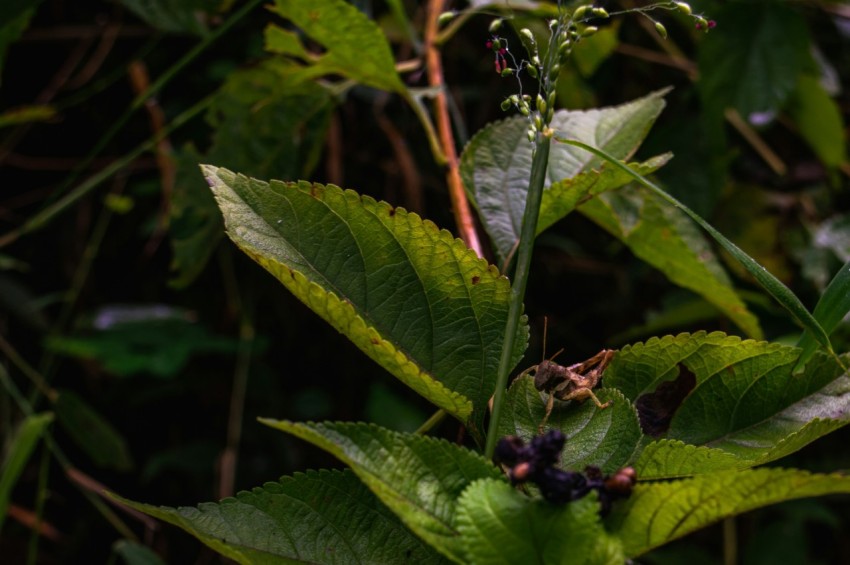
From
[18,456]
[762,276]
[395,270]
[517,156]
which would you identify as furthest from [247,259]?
[762,276]

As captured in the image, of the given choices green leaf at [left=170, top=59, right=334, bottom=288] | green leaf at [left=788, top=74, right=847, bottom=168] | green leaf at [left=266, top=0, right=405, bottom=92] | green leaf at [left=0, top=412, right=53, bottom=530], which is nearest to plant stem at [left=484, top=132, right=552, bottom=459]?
green leaf at [left=266, top=0, right=405, bottom=92]

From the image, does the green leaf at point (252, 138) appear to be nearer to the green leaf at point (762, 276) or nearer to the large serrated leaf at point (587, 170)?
the large serrated leaf at point (587, 170)

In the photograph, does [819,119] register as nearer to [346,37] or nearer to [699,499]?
[346,37]

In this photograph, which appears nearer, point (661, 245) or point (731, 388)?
point (731, 388)

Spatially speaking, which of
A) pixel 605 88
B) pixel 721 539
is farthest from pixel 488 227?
pixel 721 539

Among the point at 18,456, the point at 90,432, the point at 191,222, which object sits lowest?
the point at 90,432

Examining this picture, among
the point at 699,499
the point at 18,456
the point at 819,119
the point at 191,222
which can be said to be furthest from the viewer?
the point at 819,119
